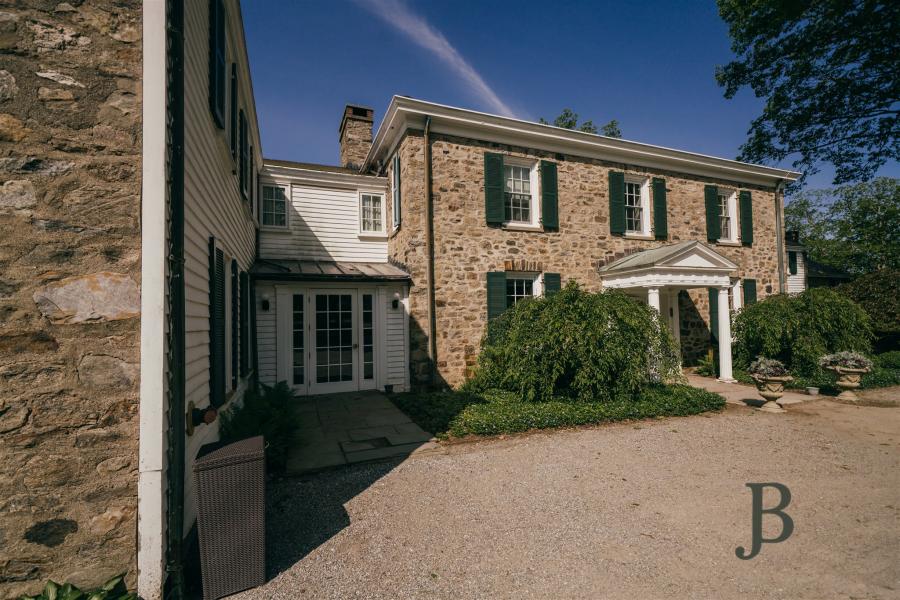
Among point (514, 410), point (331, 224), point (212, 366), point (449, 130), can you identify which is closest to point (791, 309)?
point (514, 410)

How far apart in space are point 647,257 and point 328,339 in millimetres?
7889

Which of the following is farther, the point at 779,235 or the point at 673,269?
the point at 779,235

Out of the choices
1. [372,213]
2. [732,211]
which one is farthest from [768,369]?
[372,213]

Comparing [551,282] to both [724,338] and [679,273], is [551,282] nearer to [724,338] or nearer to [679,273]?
[679,273]

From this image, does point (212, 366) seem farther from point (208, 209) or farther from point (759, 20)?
point (759, 20)

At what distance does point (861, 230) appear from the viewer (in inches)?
1120

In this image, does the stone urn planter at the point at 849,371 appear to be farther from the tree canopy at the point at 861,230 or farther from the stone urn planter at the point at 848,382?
the tree canopy at the point at 861,230

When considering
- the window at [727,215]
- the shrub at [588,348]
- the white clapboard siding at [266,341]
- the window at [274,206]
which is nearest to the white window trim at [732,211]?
the window at [727,215]

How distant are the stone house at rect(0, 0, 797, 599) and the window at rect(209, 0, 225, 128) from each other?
1.4 inches

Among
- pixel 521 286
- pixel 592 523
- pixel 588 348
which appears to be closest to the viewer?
pixel 592 523

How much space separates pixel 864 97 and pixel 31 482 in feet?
71.7

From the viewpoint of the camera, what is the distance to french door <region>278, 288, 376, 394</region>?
27.9 feet

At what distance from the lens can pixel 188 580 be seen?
2715mm

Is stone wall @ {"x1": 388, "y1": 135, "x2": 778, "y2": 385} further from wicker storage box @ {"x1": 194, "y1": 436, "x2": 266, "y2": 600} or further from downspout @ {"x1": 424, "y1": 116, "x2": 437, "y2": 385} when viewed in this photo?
wicker storage box @ {"x1": 194, "y1": 436, "x2": 266, "y2": 600}
